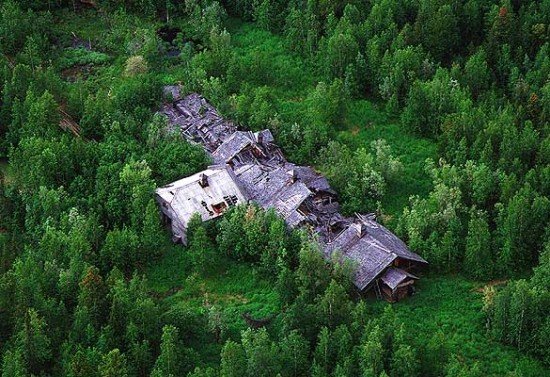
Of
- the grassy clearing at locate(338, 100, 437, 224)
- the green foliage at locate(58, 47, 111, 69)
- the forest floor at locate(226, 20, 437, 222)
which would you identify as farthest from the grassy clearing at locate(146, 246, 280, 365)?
the green foliage at locate(58, 47, 111, 69)

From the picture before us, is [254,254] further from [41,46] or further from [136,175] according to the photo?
[41,46]

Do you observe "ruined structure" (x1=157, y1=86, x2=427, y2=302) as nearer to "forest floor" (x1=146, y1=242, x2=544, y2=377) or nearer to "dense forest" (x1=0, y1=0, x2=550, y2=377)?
"dense forest" (x1=0, y1=0, x2=550, y2=377)

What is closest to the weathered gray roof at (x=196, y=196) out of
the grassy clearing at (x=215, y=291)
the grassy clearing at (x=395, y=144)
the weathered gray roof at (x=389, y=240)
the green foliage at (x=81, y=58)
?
the grassy clearing at (x=215, y=291)

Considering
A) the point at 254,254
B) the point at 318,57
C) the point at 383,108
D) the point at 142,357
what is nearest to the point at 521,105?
the point at 383,108

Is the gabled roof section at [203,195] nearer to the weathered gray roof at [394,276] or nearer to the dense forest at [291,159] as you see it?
the dense forest at [291,159]

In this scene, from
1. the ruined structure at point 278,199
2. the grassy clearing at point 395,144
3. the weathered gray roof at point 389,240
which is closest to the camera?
the ruined structure at point 278,199

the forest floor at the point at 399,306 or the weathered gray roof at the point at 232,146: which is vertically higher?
the weathered gray roof at the point at 232,146

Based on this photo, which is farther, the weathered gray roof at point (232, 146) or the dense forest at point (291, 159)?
the weathered gray roof at point (232, 146)

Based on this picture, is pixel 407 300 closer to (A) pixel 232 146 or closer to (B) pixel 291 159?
(B) pixel 291 159
